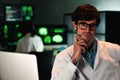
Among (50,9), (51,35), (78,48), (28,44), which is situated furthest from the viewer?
(50,9)

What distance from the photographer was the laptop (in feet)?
4.97

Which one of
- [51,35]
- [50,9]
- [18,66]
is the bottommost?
[51,35]

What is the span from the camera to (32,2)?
27.0 feet

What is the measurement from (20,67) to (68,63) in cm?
31

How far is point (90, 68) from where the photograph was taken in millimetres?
1474

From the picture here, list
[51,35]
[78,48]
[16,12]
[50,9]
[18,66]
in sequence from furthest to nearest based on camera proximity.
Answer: [50,9], [16,12], [51,35], [18,66], [78,48]

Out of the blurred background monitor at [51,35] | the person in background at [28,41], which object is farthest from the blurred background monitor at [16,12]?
the person in background at [28,41]

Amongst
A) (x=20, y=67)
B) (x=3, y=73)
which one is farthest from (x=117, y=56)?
(x=3, y=73)

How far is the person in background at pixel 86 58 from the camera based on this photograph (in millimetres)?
1435

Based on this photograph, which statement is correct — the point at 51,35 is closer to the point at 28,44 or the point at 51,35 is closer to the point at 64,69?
the point at 28,44

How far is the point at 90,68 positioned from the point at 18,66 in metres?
0.40

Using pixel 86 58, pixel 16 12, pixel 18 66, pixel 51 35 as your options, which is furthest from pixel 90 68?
pixel 16 12

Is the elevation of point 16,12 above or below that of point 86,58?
below

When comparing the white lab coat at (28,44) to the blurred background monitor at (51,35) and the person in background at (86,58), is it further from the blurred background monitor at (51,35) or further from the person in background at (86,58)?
the person in background at (86,58)
